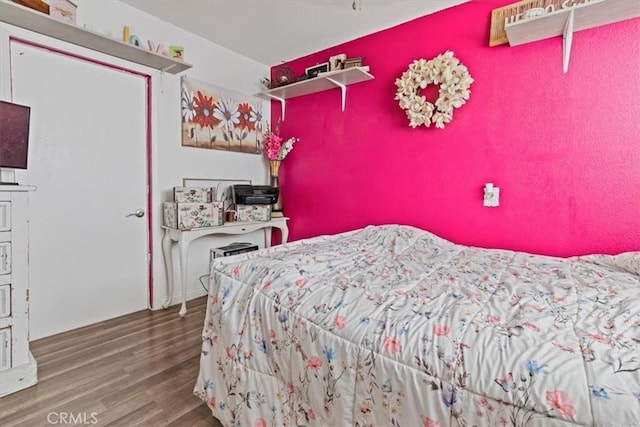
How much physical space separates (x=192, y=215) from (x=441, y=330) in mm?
2214

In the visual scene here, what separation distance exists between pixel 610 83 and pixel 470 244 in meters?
1.20

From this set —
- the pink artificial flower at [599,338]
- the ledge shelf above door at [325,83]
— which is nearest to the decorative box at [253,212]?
the ledge shelf above door at [325,83]

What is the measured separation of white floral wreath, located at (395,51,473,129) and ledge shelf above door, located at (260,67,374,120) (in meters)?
0.36

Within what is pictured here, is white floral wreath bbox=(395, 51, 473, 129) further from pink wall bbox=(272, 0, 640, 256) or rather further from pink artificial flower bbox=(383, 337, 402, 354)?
pink artificial flower bbox=(383, 337, 402, 354)

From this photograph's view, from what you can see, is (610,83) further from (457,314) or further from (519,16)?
(457,314)

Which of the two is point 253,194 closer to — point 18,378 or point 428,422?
point 18,378

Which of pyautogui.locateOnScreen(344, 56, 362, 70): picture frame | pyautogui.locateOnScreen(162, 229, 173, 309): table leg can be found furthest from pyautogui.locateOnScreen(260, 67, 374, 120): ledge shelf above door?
pyautogui.locateOnScreen(162, 229, 173, 309): table leg

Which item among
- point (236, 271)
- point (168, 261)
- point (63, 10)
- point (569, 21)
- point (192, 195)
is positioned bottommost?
point (168, 261)

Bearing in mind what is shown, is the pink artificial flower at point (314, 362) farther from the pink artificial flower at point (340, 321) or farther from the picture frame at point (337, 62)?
the picture frame at point (337, 62)

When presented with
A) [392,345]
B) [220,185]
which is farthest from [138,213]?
[392,345]

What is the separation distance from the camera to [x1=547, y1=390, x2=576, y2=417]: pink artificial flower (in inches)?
25.0

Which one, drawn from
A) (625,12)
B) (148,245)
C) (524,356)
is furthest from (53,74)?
(625,12)

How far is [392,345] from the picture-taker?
0.88m

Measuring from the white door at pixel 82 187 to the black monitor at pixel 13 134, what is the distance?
0.44 meters
